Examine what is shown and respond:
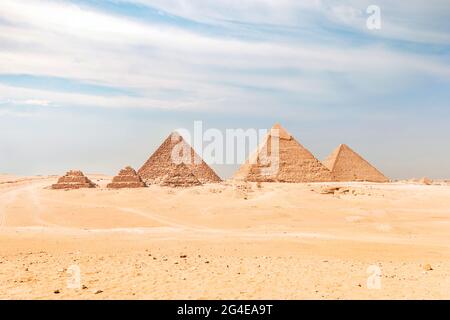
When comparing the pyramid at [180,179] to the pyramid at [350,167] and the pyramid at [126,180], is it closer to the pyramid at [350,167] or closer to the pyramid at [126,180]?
the pyramid at [126,180]

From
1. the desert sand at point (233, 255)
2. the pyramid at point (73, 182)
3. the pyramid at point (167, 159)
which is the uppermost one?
the pyramid at point (167, 159)

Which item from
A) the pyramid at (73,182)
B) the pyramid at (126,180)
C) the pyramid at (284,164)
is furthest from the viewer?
the pyramid at (284,164)

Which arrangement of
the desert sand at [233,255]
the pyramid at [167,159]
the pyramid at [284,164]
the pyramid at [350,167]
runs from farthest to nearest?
the pyramid at [350,167] → the pyramid at [284,164] → the pyramid at [167,159] → the desert sand at [233,255]

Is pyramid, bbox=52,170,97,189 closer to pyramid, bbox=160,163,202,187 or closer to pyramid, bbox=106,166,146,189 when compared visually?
pyramid, bbox=106,166,146,189

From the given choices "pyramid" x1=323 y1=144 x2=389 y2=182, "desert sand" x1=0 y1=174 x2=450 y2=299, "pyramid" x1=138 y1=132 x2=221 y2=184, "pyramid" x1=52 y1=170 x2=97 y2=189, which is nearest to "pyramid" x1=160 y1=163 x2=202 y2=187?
"pyramid" x1=138 y1=132 x2=221 y2=184

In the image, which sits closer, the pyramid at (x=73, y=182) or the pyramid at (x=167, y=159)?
the pyramid at (x=73, y=182)

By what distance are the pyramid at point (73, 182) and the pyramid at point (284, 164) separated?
2457 cm

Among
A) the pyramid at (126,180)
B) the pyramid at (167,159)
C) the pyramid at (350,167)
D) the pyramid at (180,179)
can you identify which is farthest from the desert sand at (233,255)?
the pyramid at (350,167)

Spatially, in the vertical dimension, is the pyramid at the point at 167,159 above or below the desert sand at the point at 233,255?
above

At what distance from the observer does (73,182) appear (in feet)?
137

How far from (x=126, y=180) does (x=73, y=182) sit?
510 cm

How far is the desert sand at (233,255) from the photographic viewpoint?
23.8 feet

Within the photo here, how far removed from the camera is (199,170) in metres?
52.5
